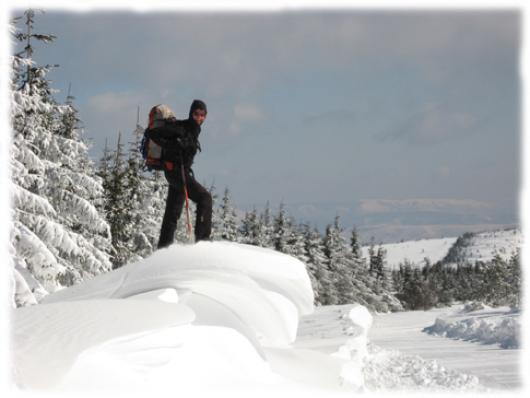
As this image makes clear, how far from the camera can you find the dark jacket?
23.4ft

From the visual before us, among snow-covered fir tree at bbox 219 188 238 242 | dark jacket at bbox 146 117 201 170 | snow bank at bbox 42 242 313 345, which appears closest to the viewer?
snow bank at bbox 42 242 313 345

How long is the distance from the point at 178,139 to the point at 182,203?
101 cm

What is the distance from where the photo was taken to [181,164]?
730cm

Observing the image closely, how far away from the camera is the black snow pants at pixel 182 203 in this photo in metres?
7.41

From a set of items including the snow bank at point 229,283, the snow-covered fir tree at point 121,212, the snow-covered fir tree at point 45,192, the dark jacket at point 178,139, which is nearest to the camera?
the snow bank at point 229,283

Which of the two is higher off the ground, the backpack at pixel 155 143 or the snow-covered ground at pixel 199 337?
the backpack at pixel 155 143

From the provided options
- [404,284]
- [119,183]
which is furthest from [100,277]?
[404,284]

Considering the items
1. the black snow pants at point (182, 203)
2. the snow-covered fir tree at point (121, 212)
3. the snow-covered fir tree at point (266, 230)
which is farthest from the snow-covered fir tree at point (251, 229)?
the black snow pants at point (182, 203)

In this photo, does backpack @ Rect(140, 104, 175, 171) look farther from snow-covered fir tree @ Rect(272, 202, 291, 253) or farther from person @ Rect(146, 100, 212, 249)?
snow-covered fir tree @ Rect(272, 202, 291, 253)

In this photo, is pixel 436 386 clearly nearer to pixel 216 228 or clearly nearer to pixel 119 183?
pixel 119 183

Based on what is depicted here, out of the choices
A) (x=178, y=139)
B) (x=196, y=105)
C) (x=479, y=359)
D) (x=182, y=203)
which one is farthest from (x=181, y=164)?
(x=479, y=359)

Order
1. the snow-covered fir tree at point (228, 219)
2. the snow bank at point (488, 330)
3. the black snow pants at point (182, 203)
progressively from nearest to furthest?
the black snow pants at point (182, 203) < the snow bank at point (488, 330) < the snow-covered fir tree at point (228, 219)

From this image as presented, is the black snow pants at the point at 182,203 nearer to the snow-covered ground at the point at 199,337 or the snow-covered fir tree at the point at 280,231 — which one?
the snow-covered ground at the point at 199,337

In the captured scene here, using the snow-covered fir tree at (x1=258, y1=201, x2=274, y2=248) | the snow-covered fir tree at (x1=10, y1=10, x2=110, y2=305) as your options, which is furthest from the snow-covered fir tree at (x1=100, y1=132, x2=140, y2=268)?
the snow-covered fir tree at (x1=258, y1=201, x2=274, y2=248)
